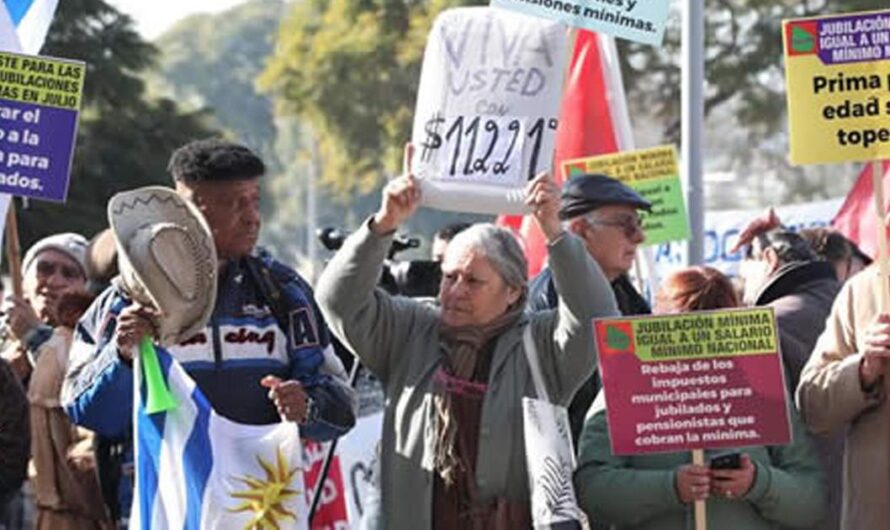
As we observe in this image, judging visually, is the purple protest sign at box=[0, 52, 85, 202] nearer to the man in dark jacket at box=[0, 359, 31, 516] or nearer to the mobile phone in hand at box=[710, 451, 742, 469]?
the man in dark jacket at box=[0, 359, 31, 516]

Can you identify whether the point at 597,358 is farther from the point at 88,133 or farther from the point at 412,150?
the point at 88,133

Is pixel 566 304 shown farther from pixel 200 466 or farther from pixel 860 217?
→ pixel 860 217

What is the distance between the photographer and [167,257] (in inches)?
264

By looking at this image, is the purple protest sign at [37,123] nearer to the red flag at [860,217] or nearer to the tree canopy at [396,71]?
the red flag at [860,217]

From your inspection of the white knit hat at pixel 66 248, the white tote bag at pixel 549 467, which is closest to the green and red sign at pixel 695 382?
the white tote bag at pixel 549 467

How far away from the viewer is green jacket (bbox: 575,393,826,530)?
284 inches

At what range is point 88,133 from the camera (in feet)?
76.1

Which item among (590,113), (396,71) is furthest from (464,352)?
(396,71)

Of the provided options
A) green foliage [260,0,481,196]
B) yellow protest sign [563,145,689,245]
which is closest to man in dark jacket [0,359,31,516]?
yellow protest sign [563,145,689,245]

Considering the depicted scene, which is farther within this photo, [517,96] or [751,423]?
[517,96]

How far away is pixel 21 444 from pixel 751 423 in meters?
2.06

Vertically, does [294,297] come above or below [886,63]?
below

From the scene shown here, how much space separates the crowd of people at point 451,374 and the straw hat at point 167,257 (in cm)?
6

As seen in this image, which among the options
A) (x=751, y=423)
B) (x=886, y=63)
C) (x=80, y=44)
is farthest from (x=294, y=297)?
(x=80, y=44)
